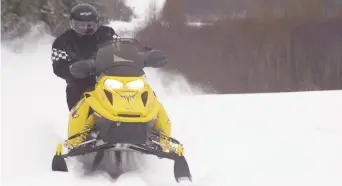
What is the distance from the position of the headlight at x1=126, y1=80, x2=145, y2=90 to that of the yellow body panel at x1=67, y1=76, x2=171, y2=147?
0.02 m

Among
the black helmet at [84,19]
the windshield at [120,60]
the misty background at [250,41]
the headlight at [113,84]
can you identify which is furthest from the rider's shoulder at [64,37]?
the misty background at [250,41]

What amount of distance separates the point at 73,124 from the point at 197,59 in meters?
11.0

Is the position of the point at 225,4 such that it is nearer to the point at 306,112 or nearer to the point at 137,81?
the point at 306,112

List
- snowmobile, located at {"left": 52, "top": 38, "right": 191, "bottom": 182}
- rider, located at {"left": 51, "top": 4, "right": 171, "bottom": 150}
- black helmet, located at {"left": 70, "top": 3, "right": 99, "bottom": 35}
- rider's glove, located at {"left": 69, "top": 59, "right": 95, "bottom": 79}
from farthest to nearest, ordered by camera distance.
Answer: black helmet, located at {"left": 70, "top": 3, "right": 99, "bottom": 35}, rider, located at {"left": 51, "top": 4, "right": 171, "bottom": 150}, rider's glove, located at {"left": 69, "top": 59, "right": 95, "bottom": 79}, snowmobile, located at {"left": 52, "top": 38, "right": 191, "bottom": 182}

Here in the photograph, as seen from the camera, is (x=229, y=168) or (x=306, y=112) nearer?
(x=229, y=168)

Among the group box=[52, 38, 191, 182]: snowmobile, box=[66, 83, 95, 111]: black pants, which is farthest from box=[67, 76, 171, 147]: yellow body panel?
box=[66, 83, 95, 111]: black pants

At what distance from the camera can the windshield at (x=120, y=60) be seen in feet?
12.2

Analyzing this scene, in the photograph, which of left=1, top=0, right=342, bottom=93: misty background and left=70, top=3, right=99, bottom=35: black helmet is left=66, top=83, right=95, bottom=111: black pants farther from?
left=1, top=0, right=342, bottom=93: misty background

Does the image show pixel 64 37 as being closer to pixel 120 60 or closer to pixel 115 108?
pixel 120 60

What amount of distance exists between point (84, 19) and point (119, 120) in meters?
1.02

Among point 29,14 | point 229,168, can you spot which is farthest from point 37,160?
point 29,14

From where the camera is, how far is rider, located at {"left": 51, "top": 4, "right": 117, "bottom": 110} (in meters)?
4.13

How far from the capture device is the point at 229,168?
4.28 meters

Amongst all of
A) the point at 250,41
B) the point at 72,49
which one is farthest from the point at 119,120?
the point at 250,41
